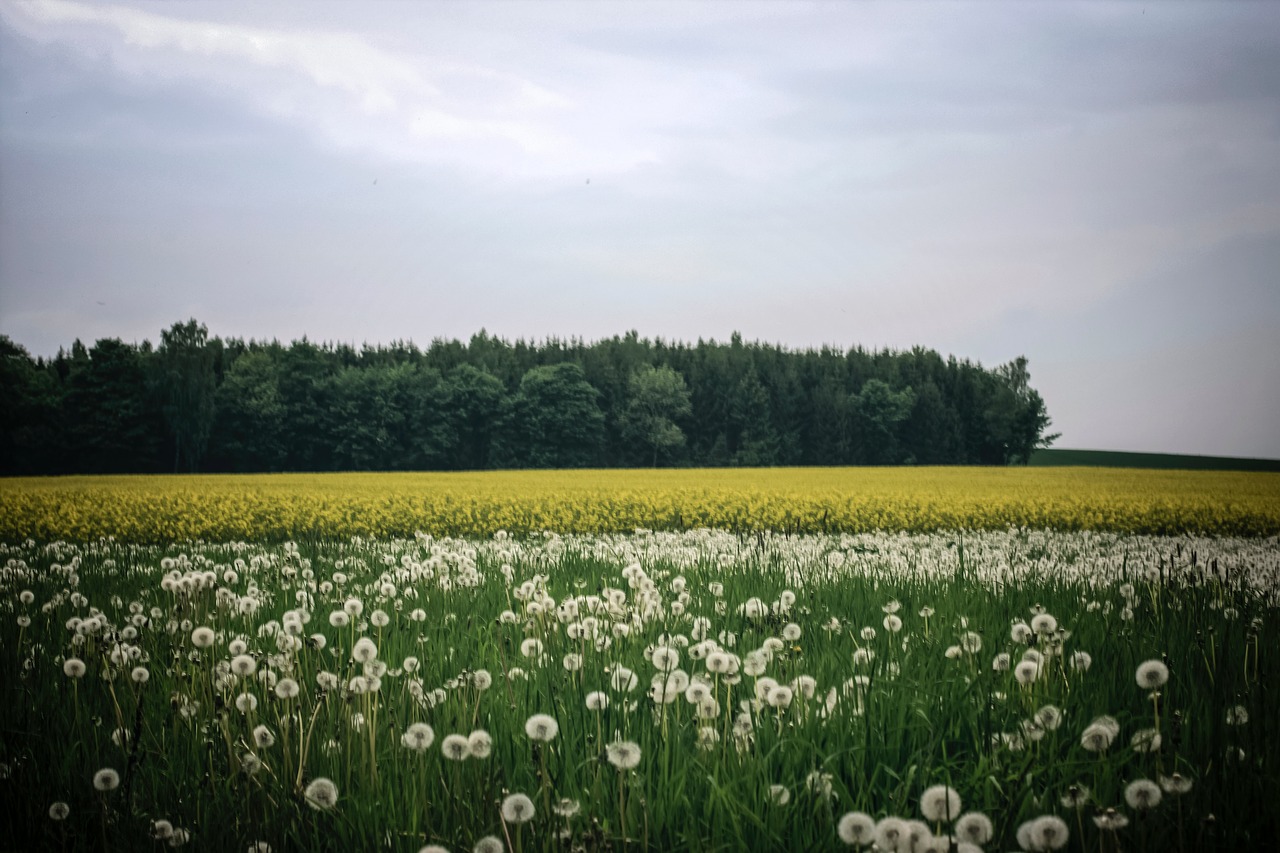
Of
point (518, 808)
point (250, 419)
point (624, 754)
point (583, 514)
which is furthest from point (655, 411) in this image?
point (518, 808)

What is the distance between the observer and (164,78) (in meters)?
7.27

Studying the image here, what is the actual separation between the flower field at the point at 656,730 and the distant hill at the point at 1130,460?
85.5m

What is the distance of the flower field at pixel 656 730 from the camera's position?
2.32 metres

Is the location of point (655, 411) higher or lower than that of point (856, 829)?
higher

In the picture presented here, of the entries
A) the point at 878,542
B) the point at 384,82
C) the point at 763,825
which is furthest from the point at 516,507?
the point at 763,825

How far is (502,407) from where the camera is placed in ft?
237

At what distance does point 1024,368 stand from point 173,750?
99867mm

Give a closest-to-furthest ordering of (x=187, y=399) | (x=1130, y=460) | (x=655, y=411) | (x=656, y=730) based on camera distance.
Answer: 1. (x=656, y=730)
2. (x=187, y=399)
3. (x=655, y=411)
4. (x=1130, y=460)

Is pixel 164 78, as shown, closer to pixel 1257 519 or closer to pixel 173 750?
pixel 173 750

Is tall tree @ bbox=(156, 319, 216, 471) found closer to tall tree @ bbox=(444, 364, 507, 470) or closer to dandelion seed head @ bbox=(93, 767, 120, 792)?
tall tree @ bbox=(444, 364, 507, 470)

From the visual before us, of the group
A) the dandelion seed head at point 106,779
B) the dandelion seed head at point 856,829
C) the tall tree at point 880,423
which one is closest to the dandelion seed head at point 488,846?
the dandelion seed head at point 856,829

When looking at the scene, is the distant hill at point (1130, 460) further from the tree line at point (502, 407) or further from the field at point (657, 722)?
the field at point (657, 722)

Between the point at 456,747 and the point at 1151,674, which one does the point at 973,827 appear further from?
the point at 456,747

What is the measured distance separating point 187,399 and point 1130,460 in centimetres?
10308
